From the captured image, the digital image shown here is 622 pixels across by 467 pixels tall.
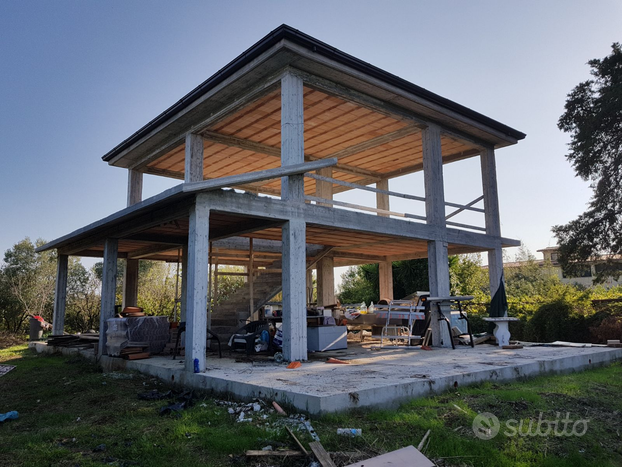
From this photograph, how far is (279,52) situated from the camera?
26.4 feet

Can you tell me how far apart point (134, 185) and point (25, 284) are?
519 inches

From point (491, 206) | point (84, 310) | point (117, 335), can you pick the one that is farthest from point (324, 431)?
point (84, 310)

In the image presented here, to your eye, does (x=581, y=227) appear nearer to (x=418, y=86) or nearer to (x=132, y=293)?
(x=418, y=86)

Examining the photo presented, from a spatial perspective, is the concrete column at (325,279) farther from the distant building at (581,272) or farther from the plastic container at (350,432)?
the plastic container at (350,432)

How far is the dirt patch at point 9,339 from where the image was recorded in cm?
1633

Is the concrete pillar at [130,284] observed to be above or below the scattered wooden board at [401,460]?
above

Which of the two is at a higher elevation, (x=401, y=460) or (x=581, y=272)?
(x=581, y=272)

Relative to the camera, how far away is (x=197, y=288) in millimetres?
7074

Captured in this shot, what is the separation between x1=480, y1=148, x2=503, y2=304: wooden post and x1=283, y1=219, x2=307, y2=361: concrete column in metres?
7.31

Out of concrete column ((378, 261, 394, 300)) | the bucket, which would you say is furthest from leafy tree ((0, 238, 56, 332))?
concrete column ((378, 261, 394, 300))

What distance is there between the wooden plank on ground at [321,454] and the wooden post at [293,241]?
4.13m

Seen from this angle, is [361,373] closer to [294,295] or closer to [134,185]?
[294,295]

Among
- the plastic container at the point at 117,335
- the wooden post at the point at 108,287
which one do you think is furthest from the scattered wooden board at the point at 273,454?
the wooden post at the point at 108,287

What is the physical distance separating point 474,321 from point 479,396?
1139 centimetres
